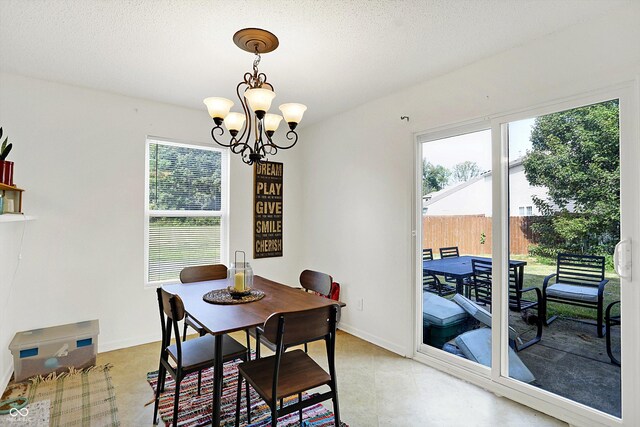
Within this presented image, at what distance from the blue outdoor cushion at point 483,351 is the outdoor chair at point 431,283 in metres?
0.38

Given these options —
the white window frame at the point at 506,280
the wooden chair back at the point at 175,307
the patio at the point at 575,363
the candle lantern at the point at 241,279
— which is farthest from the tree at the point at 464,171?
the wooden chair back at the point at 175,307

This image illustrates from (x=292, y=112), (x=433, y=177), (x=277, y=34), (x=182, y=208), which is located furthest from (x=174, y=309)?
(x=433, y=177)

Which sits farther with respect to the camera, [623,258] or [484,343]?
[484,343]

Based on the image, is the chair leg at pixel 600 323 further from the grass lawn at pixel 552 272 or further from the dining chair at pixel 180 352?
the dining chair at pixel 180 352

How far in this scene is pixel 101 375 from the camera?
2.73 meters

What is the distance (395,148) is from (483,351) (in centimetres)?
189

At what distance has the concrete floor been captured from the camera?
2.16 m

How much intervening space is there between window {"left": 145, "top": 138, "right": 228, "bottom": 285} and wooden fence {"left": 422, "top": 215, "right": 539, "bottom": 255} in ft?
7.72

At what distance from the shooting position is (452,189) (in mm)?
2943

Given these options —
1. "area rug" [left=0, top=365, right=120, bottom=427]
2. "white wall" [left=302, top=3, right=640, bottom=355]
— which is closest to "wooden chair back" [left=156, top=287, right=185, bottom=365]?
"area rug" [left=0, top=365, right=120, bottom=427]

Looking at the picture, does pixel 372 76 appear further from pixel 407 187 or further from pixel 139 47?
pixel 139 47

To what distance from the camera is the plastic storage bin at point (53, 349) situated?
8.51 ft

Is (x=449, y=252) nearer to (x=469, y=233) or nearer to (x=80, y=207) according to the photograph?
(x=469, y=233)

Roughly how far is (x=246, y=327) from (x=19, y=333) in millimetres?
2468
